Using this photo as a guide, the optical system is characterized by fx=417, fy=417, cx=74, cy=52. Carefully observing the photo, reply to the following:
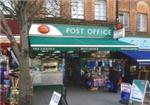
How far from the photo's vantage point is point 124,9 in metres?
27.1

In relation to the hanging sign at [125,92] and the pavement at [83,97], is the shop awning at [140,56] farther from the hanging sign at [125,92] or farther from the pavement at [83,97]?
the hanging sign at [125,92]

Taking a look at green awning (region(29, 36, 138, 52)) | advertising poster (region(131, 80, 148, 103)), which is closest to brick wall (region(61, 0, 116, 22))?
green awning (region(29, 36, 138, 52))

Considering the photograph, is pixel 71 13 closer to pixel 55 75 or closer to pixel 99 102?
pixel 55 75

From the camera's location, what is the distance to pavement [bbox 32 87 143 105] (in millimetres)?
18984

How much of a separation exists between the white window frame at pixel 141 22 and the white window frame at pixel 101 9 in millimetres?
2643

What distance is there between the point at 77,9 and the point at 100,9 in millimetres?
1780

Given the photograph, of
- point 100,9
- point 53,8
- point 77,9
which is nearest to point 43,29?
point 53,8

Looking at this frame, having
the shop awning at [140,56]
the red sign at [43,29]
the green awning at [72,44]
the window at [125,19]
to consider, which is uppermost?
the window at [125,19]

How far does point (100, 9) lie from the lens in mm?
26328

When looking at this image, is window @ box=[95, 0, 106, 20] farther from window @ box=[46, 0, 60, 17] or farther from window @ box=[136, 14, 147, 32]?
window @ box=[46, 0, 60, 17]

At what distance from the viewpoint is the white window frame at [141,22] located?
27.7m

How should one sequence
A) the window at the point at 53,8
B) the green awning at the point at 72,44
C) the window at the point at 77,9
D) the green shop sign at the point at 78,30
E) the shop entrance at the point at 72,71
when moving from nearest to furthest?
the green awning at the point at 72,44
the window at the point at 53,8
the green shop sign at the point at 78,30
the window at the point at 77,9
the shop entrance at the point at 72,71

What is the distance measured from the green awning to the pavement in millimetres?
2346

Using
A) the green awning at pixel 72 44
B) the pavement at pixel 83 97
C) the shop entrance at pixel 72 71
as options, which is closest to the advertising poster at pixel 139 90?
the pavement at pixel 83 97
